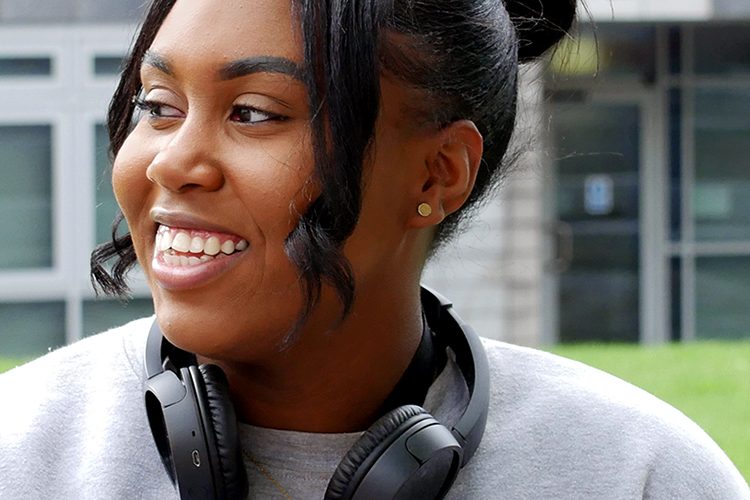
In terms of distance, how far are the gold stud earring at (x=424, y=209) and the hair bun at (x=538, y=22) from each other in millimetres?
309

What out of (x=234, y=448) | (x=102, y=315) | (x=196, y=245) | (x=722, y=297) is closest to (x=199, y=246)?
(x=196, y=245)

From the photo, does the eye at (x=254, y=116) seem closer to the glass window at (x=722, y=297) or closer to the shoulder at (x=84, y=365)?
the shoulder at (x=84, y=365)

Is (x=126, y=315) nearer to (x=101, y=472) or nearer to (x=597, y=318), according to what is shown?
(x=597, y=318)

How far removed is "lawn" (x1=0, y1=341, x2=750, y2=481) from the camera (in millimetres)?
3248

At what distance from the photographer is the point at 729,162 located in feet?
29.3

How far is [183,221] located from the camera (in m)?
1.54

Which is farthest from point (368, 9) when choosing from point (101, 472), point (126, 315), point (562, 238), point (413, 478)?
point (562, 238)

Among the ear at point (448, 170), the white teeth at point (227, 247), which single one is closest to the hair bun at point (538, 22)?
the ear at point (448, 170)

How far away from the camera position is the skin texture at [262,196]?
60.0 inches

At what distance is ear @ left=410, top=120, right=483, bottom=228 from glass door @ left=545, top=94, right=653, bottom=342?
281 inches

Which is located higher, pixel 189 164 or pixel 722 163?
pixel 189 164

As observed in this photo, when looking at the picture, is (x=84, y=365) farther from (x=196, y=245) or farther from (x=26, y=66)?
(x=26, y=66)

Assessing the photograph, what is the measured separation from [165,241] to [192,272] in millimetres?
52

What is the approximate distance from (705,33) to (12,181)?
4.47m
